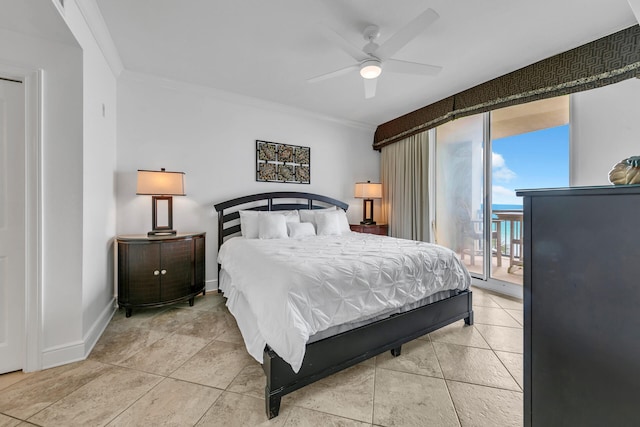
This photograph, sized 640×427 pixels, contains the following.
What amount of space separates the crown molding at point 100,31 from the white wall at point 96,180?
1.6 inches

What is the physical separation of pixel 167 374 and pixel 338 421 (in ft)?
3.92

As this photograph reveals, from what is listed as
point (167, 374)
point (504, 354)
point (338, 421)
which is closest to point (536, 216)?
point (338, 421)

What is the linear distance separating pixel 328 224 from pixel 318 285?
205cm

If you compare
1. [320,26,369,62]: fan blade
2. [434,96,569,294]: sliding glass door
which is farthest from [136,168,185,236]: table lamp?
[434,96,569,294]: sliding glass door

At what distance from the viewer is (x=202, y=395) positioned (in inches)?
61.3

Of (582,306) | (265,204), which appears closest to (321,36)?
(265,204)

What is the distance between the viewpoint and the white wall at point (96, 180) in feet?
6.36

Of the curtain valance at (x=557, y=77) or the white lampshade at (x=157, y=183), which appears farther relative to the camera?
the white lampshade at (x=157, y=183)

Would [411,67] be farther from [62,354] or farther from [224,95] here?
[62,354]

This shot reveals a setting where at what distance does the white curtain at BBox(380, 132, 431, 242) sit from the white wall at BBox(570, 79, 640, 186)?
5.56 ft

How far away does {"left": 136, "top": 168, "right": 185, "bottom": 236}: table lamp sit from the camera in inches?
107

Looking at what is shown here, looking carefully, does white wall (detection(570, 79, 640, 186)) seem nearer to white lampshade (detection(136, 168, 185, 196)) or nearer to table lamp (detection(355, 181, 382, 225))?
table lamp (detection(355, 181, 382, 225))

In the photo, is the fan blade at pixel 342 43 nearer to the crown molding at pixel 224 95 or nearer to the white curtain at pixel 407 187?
the crown molding at pixel 224 95

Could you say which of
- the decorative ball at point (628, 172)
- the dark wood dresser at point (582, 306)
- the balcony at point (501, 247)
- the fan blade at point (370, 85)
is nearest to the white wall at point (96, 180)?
the fan blade at point (370, 85)
